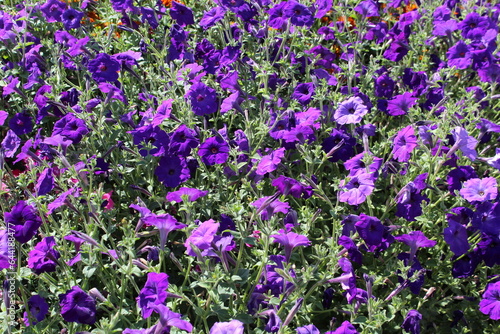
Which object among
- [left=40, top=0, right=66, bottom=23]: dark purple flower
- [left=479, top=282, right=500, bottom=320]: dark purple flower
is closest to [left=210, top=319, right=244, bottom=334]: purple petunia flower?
[left=479, top=282, right=500, bottom=320]: dark purple flower

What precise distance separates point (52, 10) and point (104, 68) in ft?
3.60

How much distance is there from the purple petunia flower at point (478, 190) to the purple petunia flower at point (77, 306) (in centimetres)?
186

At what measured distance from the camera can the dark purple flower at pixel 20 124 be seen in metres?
3.36

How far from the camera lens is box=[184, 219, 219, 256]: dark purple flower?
7.20ft

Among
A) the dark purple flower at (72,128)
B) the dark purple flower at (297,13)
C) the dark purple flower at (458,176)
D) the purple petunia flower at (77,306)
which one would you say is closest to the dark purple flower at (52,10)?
the dark purple flower at (72,128)

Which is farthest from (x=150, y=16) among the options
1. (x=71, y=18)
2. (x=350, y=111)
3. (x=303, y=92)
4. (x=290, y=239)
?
(x=290, y=239)

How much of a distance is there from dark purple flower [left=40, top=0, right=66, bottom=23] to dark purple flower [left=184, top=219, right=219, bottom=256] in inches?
98.4

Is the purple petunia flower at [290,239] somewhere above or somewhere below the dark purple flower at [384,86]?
below

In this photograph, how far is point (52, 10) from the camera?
393cm

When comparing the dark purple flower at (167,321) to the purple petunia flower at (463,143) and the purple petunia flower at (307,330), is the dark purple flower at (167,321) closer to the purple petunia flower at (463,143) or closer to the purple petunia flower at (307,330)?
the purple petunia flower at (307,330)

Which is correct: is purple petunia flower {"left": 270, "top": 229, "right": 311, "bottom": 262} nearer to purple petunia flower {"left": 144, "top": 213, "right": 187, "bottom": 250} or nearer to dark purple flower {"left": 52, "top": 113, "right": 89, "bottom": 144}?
purple petunia flower {"left": 144, "top": 213, "right": 187, "bottom": 250}

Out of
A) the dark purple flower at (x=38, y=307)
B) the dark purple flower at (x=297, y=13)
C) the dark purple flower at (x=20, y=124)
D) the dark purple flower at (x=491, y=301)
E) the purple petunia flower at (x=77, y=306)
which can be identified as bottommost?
the dark purple flower at (x=38, y=307)

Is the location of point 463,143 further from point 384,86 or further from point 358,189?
point 384,86

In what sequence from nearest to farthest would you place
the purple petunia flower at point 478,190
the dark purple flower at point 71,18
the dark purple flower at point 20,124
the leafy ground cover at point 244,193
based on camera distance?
1. the leafy ground cover at point 244,193
2. the purple petunia flower at point 478,190
3. the dark purple flower at point 20,124
4. the dark purple flower at point 71,18
